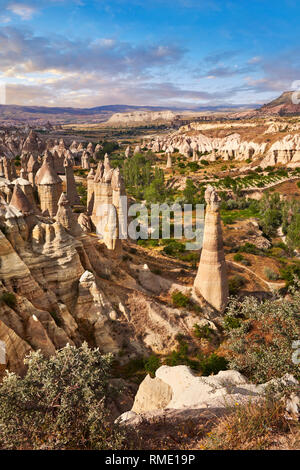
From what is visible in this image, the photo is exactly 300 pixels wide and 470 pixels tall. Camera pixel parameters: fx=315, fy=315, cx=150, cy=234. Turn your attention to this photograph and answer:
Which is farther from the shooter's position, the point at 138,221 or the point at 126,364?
the point at 138,221

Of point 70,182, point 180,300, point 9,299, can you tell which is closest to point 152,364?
point 180,300

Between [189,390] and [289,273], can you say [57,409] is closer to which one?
[189,390]

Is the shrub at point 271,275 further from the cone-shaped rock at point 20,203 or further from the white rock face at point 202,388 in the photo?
the cone-shaped rock at point 20,203

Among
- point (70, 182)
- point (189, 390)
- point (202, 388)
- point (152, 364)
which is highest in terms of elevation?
point (70, 182)

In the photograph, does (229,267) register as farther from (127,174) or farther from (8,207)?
(127,174)

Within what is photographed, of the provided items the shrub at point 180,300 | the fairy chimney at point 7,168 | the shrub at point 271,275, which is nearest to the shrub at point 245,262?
the shrub at point 271,275

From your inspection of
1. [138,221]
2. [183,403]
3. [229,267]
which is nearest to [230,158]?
[138,221]
